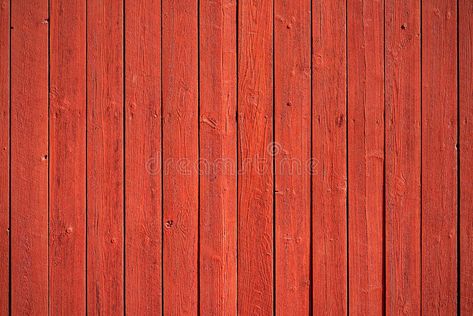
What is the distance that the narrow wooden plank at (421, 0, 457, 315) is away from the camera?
1193mm

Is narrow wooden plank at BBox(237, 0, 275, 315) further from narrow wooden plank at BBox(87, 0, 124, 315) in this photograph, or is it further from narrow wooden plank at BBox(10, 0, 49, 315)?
narrow wooden plank at BBox(10, 0, 49, 315)

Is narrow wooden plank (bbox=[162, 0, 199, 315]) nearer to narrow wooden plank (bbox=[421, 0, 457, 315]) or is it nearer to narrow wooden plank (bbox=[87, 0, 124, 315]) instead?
narrow wooden plank (bbox=[87, 0, 124, 315])

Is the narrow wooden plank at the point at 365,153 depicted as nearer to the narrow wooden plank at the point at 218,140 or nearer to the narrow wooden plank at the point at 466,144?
the narrow wooden plank at the point at 466,144

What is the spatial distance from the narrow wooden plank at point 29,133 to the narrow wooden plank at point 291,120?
28.0 inches

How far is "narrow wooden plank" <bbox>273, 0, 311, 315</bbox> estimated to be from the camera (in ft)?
3.87

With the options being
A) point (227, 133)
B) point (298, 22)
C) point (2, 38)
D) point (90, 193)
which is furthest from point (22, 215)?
point (298, 22)

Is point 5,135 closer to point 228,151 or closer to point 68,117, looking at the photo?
point 68,117

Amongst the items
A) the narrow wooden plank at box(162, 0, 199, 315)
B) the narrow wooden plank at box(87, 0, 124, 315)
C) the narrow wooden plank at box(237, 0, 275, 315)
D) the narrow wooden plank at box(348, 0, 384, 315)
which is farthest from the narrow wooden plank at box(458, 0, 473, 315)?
the narrow wooden plank at box(87, 0, 124, 315)

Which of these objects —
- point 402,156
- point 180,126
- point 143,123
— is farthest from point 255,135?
point 402,156

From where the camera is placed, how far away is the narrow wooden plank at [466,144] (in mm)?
1193

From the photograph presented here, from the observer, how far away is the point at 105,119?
1.18 meters

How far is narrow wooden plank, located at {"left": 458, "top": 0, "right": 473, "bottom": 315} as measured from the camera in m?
1.19

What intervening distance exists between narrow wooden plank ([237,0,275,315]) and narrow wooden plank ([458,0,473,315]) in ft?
1.93

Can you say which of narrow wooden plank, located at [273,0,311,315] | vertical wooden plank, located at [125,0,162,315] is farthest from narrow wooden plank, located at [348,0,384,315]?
vertical wooden plank, located at [125,0,162,315]
